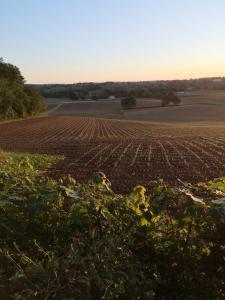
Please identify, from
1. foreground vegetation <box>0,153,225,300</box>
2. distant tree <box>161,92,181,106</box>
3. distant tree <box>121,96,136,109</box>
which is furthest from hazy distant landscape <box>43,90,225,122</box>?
foreground vegetation <box>0,153,225,300</box>

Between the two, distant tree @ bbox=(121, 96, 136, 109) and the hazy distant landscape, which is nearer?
the hazy distant landscape

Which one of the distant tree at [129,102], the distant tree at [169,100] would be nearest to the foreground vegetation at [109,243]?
the distant tree at [129,102]

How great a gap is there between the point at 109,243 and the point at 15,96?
78598mm

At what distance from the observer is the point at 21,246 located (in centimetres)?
455

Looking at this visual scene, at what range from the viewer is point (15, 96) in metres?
80.9

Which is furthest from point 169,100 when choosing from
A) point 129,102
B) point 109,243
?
point 109,243

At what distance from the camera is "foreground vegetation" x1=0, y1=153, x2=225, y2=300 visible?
3846mm

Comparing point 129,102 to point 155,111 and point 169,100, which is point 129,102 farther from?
point 155,111

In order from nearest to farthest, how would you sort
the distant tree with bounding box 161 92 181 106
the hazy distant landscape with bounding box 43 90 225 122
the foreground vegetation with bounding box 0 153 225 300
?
the foreground vegetation with bounding box 0 153 225 300 < the hazy distant landscape with bounding box 43 90 225 122 < the distant tree with bounding box 161 92 181 106

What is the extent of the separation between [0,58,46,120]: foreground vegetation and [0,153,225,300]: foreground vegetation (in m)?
69.7

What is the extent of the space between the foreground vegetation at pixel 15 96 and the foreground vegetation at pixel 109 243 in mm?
69651

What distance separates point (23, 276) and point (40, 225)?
86 centimetres

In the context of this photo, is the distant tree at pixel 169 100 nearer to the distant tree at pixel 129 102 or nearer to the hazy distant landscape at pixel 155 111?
the hazy distant landscape at pixel 155 111

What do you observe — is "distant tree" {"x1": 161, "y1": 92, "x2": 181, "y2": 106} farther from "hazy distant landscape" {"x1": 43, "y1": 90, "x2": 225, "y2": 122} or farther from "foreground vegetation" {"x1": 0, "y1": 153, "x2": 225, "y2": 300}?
"foreground vegetation" {"x1": 0, "y1": 153, "x2": 225, "y2": 300}
